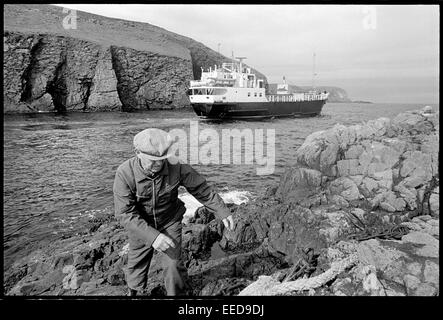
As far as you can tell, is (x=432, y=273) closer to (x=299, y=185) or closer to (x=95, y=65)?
(x=299, y=185)

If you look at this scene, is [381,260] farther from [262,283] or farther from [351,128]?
[351,128]

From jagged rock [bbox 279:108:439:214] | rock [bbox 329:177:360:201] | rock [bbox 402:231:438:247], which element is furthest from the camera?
rock [bbox 329:177:360:201]

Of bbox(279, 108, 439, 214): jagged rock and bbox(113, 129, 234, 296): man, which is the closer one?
bbox(113, 129, 234, 296): man

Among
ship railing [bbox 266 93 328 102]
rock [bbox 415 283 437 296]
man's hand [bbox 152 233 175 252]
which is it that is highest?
ship railing [bbox 266 93 328 102]

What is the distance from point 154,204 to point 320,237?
122 inches

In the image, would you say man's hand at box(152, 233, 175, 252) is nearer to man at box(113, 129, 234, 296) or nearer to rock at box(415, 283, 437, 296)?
man at box(113, 129, 234, 296)

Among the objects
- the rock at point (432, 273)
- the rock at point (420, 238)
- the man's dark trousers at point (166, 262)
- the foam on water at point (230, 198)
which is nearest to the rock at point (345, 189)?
the rock at point (420, 238)

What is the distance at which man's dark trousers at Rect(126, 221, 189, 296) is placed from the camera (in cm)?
257

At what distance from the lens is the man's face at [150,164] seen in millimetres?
2371

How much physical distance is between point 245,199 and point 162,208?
4.73 metres

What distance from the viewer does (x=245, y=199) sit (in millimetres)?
7160

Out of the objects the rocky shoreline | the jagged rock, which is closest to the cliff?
the jagged rock

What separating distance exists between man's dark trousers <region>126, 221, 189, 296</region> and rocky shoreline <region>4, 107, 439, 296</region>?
0.61 metres
